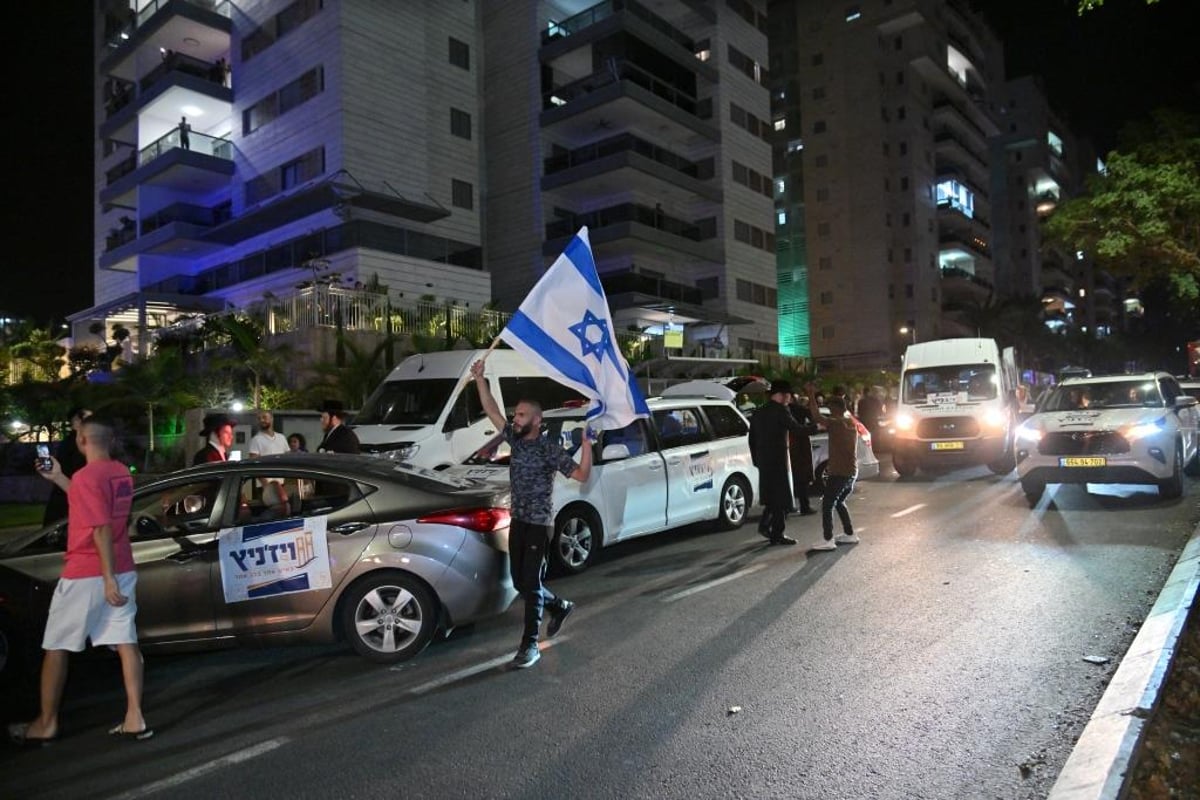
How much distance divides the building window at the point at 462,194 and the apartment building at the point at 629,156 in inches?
133

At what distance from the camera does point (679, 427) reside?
966 cm

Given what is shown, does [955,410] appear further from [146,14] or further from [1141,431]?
[146,14]

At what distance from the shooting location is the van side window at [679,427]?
371 inches

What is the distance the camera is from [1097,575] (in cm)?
703

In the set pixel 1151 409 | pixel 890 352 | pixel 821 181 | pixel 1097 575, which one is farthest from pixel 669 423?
pixel 821 181

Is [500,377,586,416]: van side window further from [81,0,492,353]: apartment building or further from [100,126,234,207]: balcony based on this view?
[100,126,234,207]: balcony

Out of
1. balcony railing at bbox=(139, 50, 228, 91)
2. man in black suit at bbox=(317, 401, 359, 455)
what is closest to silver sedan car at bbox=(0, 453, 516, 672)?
man in black suit at bbox=(317, 401, 359, 455)

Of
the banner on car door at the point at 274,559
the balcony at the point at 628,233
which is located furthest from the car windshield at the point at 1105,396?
the balcony at the point at 628,233

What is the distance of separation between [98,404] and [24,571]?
34.4ft

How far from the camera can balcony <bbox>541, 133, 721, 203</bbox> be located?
33.2 meters

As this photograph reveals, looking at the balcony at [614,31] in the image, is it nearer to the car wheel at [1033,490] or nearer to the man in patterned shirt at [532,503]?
the car wheel at [1033,490]

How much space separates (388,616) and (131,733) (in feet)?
5.19

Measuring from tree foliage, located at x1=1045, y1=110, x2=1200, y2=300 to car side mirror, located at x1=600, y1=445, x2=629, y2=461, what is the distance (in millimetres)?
16734

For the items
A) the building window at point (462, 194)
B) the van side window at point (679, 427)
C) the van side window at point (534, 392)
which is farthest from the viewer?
the building window at point (462, 194)
